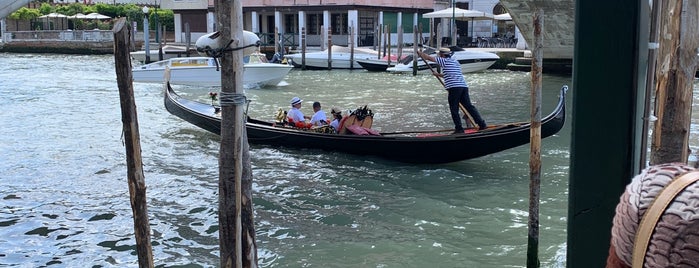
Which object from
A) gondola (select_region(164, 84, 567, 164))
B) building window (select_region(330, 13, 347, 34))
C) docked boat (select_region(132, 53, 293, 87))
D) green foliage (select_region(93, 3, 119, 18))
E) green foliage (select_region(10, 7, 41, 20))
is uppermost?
green foliage (select_region(93, 3, 119, 18))

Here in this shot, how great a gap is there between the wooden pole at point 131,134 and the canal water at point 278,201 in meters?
0.69

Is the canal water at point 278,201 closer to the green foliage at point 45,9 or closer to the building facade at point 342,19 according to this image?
the building facade at point 342,19

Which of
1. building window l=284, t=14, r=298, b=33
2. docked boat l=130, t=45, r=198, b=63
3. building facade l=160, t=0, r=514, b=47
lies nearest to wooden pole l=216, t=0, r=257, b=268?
docked boat l=130, t=45, r=198, b=63

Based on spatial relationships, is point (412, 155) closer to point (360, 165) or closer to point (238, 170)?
point (360, 165)

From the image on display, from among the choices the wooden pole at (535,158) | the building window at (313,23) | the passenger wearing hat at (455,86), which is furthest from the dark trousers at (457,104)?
the building window at (313,23)

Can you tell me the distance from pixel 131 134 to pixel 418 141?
14.5 ft

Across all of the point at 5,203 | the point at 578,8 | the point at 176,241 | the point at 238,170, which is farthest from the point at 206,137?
the point at 578,8

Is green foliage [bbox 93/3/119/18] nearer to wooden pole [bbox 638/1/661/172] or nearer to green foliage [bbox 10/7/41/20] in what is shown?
green foliage [bbox 10/7/41/20]

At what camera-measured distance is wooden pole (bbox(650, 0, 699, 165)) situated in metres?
3.10

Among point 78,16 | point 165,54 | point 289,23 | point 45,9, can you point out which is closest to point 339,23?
point 289,23

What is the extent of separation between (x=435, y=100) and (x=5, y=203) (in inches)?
361

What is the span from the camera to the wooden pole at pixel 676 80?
310 cm

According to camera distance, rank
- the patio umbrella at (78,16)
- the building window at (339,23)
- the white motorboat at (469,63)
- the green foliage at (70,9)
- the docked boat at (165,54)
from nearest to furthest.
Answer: the white motorboat at (469,63), the docked boat at (165,54), the building window at (339,23), the patio umbrella at (78,16), the green foliage at (70,9)

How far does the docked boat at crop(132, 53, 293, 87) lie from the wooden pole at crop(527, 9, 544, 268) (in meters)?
11.9
